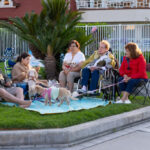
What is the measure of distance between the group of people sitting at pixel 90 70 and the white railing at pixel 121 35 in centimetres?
922

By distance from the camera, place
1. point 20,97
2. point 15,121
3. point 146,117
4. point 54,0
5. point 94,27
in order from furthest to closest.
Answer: point 94,27, point 54,0, point 20,97, point 146,117, point 15,121

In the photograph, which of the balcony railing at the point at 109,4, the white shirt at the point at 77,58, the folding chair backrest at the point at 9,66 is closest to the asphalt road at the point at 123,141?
the white shirt at the point at 77,58

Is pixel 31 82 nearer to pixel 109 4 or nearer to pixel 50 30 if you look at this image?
pixel 50 30

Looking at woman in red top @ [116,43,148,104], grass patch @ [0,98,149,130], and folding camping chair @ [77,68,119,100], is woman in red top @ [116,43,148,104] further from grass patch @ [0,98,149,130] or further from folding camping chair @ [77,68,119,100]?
grass patch @ [0,98,149,130]

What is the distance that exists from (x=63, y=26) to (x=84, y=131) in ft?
21.7

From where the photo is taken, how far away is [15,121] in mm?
6027

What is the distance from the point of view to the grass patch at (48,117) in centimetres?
592

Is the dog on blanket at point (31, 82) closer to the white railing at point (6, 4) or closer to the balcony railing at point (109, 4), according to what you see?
the balcony railing at point (109, 4)

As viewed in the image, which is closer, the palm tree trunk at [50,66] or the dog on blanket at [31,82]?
the dog on blanket at [31,82]

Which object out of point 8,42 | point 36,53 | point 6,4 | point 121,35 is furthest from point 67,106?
point 6,4

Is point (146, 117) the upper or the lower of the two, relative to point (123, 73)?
lower

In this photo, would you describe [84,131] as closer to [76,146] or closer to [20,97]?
[76,146]

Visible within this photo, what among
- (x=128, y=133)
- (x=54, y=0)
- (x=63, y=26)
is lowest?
(x=128, y=133)

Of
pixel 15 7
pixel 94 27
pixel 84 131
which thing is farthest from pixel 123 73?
pixel 15 7
